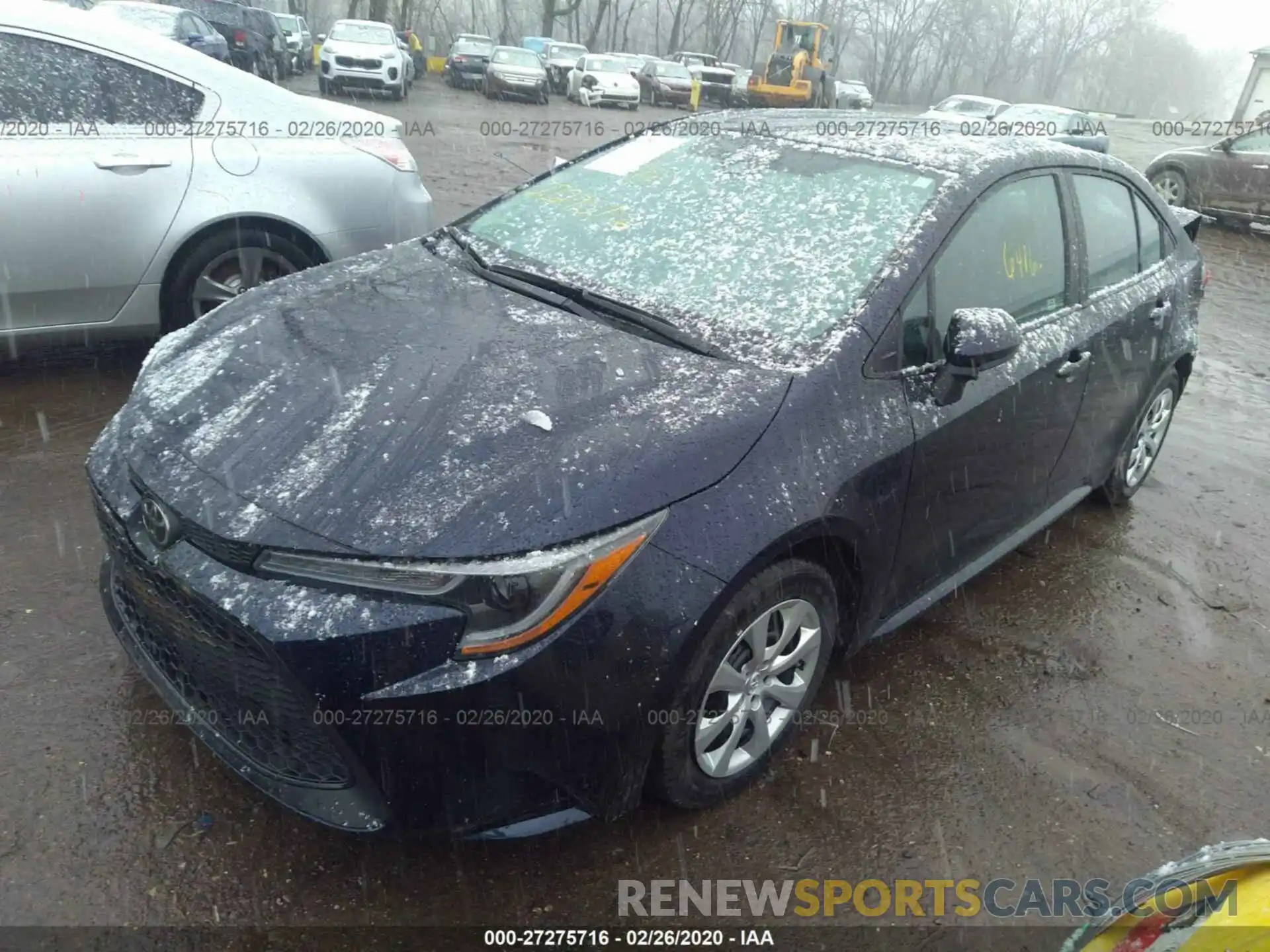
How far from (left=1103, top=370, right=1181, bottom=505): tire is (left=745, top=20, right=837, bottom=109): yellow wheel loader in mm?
28858

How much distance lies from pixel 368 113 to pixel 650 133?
92.4 inches

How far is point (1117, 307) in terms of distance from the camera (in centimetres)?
364

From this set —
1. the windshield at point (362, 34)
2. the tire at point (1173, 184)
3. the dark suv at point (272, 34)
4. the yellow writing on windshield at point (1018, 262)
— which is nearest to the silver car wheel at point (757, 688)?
the yellow writing on windshield at point (1018, 262)

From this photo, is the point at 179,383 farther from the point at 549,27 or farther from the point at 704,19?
the point at 704,19

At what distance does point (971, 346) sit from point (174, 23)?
53.9 ft

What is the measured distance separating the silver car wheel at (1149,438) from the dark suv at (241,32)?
22129 mm

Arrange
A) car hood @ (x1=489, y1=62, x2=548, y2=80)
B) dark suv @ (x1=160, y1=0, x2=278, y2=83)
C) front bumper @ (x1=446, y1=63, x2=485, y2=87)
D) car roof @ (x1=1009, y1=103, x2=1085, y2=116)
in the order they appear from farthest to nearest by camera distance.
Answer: front bumper @ (x1=446, y1=63, x2=485, y2=87) < car hood @ (x1=489, y1=62, x2=548, y2=80) < dark suv @ (x1=160, y1=0, x2=278, y2=83) < car roof @ (x1=1009, y1=103, x2=1085, y2=116)

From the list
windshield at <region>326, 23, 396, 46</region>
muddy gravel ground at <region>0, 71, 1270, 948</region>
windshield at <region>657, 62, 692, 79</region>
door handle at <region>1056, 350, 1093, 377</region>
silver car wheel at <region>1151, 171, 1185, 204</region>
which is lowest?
windshield at <region>657, 62, 692, 79</region>

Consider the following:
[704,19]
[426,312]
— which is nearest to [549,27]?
[704,19]

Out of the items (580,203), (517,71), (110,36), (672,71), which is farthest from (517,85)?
(580,203)

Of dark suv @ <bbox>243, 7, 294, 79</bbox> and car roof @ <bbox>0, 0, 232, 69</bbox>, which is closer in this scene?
car roof @ <bbox>0, 0, 232, 69</bbox>

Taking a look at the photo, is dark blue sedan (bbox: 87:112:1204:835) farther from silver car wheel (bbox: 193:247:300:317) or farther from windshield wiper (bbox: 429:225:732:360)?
silver car wheel (bbox: 193:247:300:317)

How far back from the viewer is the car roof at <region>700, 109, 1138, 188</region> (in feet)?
10.1

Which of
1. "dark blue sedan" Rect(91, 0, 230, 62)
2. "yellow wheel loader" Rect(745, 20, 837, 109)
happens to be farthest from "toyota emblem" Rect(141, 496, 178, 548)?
"yellow wheel loader" Rect(745, 20, 837, 109)
